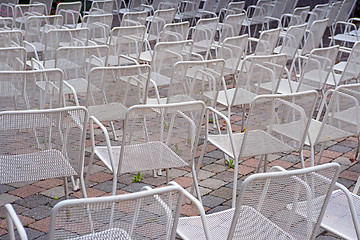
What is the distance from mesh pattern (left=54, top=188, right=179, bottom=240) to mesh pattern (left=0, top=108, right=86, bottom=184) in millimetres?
955

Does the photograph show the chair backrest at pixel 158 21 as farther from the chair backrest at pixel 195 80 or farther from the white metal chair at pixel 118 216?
the white metal chair at pixel 118 216

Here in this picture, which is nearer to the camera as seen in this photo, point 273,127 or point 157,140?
point 157,140

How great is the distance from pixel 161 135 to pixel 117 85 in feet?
3.10

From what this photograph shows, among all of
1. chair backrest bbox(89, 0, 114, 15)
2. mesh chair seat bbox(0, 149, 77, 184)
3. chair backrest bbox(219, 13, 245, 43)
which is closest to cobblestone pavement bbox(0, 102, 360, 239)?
mesh chair seat bbox(0, 149, 77, 184)

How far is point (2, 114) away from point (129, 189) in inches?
62.9

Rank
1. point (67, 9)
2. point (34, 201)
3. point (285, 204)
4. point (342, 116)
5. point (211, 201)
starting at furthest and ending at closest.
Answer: point (67, 9), point (342, 116), point (211, 201), point (34, 201), point (285, 204)

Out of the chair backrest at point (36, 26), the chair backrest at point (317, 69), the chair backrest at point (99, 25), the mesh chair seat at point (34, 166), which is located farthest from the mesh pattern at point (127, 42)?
the mesh chair seat at point (34, 166)

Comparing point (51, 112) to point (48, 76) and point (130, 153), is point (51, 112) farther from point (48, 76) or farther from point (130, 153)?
point (48, 76)

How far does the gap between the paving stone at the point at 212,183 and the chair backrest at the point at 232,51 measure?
157 centimetres

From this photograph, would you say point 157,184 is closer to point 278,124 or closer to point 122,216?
point 278,124

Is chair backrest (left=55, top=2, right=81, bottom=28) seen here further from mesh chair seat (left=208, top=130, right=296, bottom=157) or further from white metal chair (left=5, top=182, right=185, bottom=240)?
white metal chair (left=5, top=182, right=185, bottom=240)

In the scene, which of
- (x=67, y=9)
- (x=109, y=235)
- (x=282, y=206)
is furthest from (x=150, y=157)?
(x=67, y=9)

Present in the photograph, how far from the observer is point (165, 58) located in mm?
5547

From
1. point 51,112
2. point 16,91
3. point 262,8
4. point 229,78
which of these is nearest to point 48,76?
point 16,91
